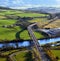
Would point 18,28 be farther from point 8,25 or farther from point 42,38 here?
point 42,38

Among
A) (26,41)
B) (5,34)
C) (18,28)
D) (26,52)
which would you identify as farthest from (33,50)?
(18,28)

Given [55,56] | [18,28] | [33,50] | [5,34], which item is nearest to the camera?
[55,56]

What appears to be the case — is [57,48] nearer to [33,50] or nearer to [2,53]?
[33,50]

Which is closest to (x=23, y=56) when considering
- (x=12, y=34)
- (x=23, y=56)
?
(x=23, y=56)

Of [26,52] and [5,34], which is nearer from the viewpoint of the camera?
[26,52]

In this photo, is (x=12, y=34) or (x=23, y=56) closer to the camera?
(x=23, y=56)

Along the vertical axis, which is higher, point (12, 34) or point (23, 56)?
point (23, 56)

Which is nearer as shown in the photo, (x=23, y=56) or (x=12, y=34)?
(x=23, y=56)

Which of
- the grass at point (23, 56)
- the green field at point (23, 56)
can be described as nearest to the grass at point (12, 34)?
the green field at point (23, 56)

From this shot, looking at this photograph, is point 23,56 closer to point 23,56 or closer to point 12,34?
point 23,56

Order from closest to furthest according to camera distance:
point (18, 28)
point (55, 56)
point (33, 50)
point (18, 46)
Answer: point (55, 56) < point (33, 50) < point (18, 46) < point (18, 28)
